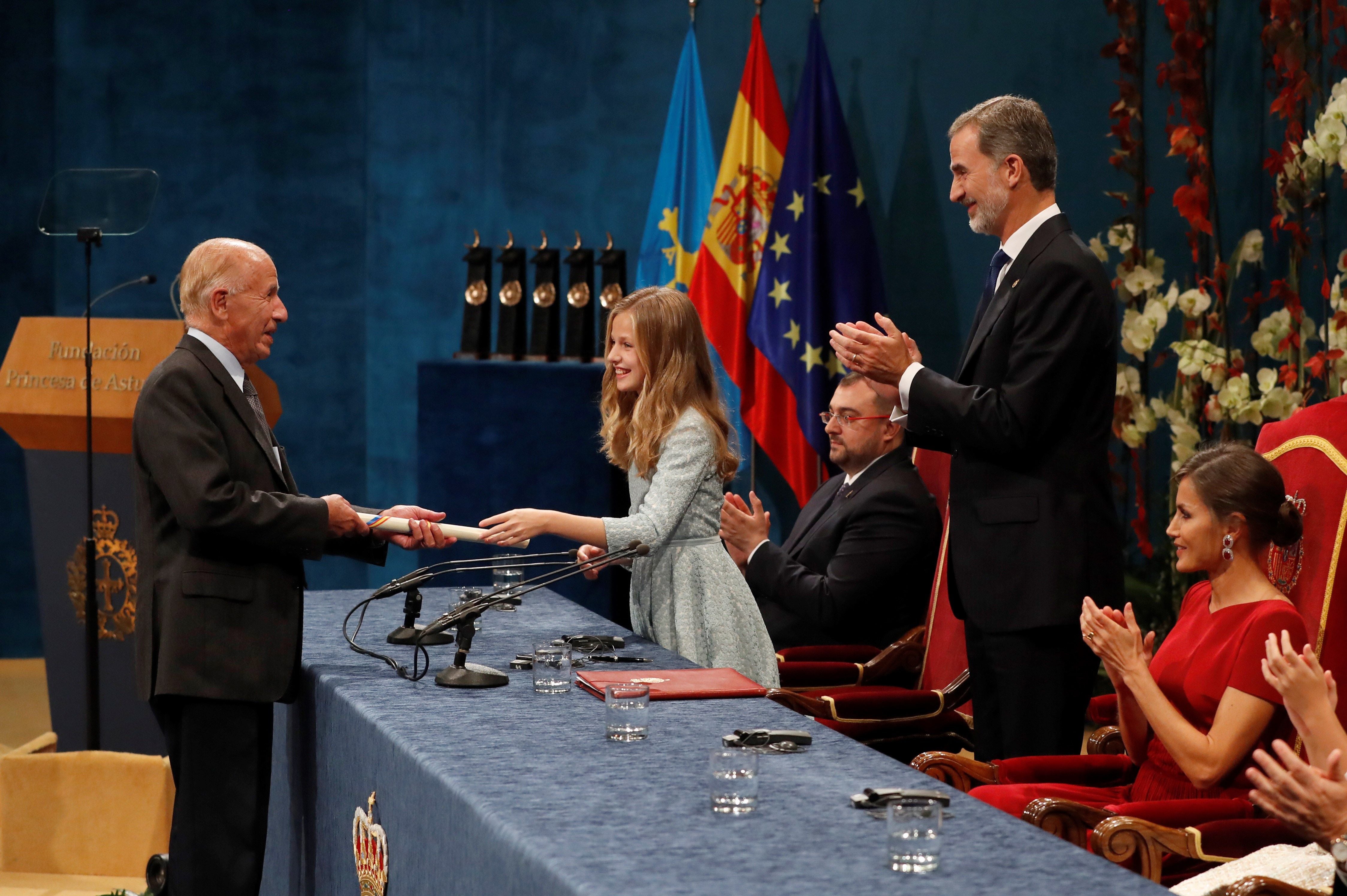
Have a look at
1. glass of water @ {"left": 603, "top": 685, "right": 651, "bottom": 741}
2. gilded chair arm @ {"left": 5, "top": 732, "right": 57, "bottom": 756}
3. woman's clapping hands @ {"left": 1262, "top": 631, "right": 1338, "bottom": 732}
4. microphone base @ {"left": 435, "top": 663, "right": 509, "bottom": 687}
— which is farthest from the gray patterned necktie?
woman's clapping hands @ {"left": 1262, "top": 631, "right": 1338, "bottom": 732}

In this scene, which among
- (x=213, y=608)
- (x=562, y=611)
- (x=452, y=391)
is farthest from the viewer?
(x=452, y=391)

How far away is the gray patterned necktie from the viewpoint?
2893 millimetres

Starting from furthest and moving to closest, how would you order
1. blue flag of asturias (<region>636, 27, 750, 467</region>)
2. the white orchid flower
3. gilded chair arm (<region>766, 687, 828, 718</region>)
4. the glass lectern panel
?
blue flag of asturias (<region>636, 27, 750, 467</region>)
the glass lectern panel
the white orchid flower
gilded chair arm (<region>766, 687, 828, 718</region>)

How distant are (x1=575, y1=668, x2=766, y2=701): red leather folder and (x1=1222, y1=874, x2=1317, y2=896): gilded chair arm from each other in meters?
0.88

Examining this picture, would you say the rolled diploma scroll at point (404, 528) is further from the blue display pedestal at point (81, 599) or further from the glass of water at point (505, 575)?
the blue display pedestal at point (81, 599)

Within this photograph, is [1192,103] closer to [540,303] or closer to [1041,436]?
[1041,436]

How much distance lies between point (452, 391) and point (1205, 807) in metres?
3.77

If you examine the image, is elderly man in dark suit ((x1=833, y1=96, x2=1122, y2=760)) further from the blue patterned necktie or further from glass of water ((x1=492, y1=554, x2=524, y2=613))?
glass of water ((x1=492, y1=554, x2=524, y2=613))

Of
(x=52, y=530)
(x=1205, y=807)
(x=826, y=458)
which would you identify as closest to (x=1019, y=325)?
(x=1205, y=807)

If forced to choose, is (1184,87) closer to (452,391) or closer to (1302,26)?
(1302,26)

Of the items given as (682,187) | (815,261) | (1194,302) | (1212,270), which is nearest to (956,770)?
(1194,302)

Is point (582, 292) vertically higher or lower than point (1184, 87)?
lower

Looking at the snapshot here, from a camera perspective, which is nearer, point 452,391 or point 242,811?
point 242,811

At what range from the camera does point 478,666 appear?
2.76m
